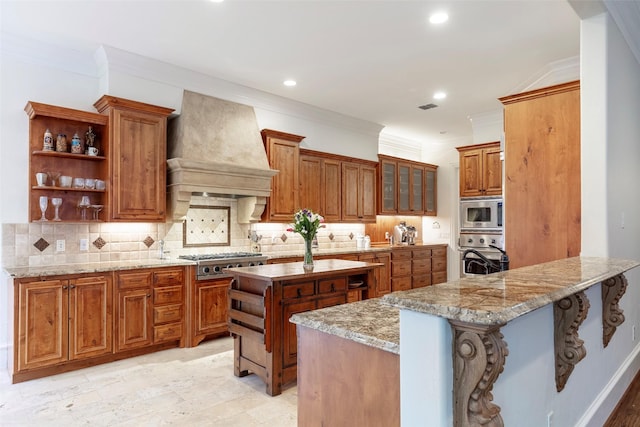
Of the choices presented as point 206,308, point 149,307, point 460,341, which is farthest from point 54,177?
point 460,341

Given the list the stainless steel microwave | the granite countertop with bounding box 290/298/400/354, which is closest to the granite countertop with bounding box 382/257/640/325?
the granite countertop with bounding box 290/298/400/354

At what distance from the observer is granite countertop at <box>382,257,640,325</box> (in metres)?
1.04

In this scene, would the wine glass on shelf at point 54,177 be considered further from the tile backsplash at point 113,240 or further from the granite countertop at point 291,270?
the granite countertop at point 291,270

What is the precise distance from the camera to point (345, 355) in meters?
1.62

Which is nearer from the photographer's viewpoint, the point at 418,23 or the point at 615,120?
the point at 615,120

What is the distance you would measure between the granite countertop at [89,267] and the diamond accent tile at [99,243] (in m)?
0.19

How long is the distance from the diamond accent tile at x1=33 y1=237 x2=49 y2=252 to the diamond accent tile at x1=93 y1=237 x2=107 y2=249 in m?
0.42

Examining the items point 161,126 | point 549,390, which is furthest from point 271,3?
point 549,390

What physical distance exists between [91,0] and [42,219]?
2033mm

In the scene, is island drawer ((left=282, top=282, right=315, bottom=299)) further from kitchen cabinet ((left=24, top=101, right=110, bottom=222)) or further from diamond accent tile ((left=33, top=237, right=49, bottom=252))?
diamond accent tile ((left=33, top=237, right=49, bottom=252))

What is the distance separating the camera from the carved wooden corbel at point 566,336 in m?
1.73

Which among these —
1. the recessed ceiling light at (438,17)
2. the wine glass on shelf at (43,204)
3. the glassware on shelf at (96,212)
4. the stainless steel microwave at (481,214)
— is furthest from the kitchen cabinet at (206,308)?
the stainless steel microwave at (481,214)

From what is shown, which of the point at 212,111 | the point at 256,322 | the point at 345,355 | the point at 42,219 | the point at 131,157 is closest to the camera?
the point at 345,355

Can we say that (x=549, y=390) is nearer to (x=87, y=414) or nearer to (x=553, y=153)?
(x=553, y=153)
